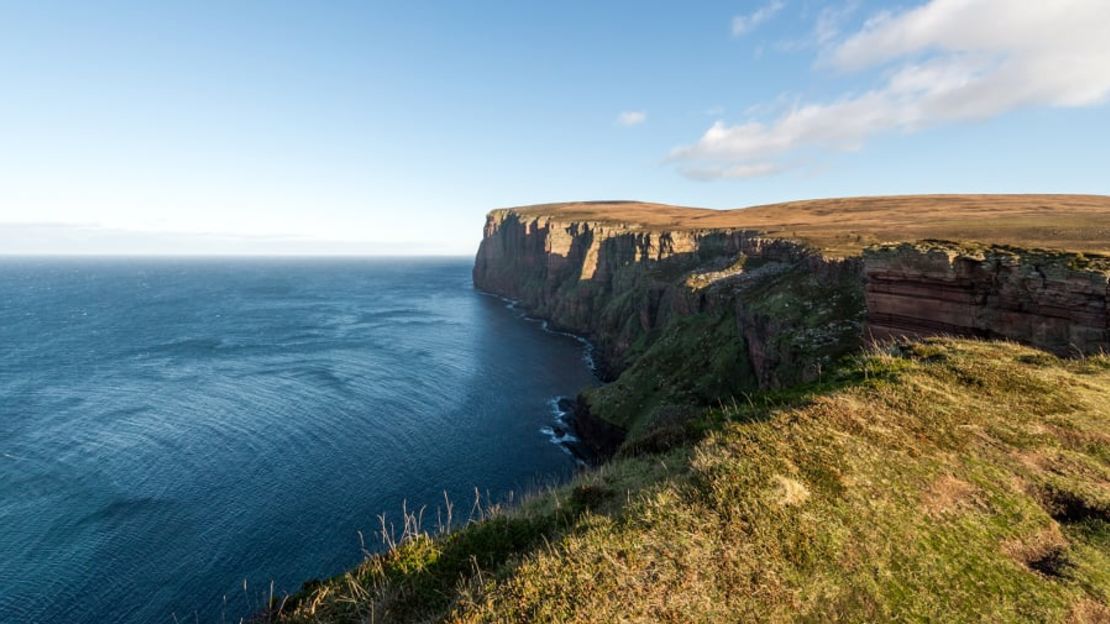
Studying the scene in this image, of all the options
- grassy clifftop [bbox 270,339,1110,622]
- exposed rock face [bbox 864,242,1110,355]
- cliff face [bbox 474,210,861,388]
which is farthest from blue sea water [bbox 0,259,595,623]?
exposed rock face [bbox 864,242,1110,355]

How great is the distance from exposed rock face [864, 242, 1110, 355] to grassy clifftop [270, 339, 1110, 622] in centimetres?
1593

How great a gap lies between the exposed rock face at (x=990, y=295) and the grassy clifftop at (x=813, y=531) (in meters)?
15.9

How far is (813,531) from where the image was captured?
386 inches

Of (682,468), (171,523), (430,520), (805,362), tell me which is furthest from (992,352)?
(171,523)

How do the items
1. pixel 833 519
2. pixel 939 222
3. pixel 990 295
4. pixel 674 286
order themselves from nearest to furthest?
pixel 833 519 < pixel 990 295 < pixel 674 286 < pixel 939 222

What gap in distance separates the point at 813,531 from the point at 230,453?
6388 centimetres

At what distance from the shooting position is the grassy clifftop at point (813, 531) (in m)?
8.56

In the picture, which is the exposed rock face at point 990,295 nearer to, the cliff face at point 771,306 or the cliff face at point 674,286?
the cliff face at point 771,306


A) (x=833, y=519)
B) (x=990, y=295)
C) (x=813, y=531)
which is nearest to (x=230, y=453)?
(x=813, y=531)

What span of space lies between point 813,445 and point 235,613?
1625 inches

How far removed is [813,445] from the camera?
12.5m

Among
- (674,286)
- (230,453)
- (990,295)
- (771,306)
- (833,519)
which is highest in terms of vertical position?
(990,295)

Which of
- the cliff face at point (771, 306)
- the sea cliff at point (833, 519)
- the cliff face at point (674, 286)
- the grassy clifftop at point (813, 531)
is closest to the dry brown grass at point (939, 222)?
the cliff face at point (674, 286)

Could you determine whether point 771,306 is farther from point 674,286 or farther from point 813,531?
point 813,531
